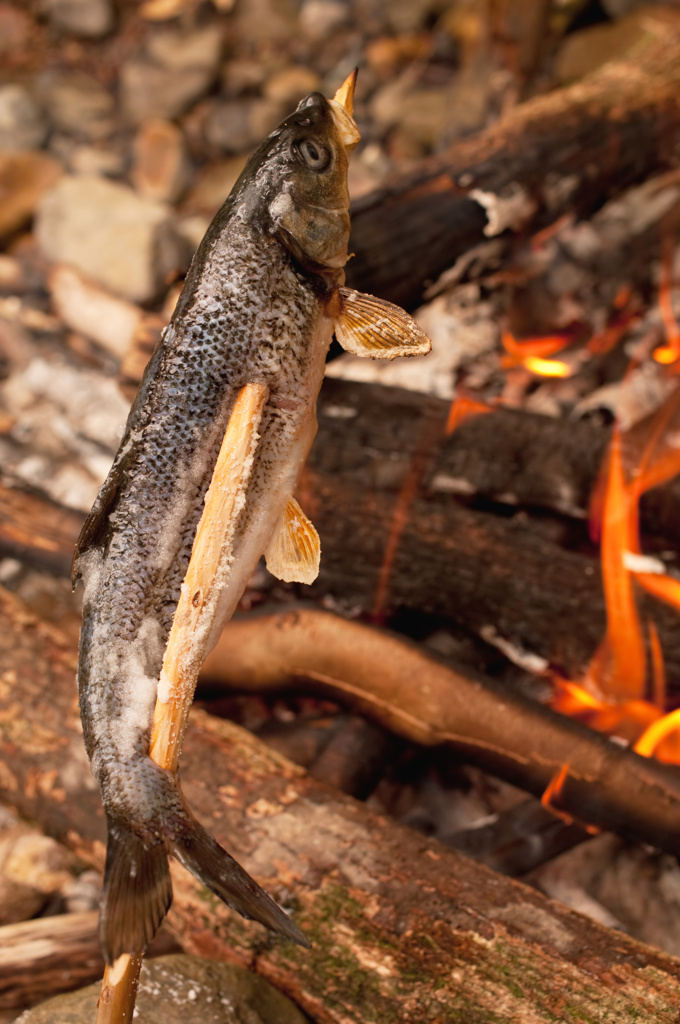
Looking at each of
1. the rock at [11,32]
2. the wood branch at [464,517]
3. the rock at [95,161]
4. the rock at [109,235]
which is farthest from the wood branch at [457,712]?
the rock at [11,32]

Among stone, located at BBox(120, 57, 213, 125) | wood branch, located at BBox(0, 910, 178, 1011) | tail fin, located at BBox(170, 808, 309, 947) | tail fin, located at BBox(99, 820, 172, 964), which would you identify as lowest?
wood branch, located at BBox(0, 910, 178, 1011)

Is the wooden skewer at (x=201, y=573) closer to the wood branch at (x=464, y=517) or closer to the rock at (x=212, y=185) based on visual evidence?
the wood branch at (x=464, y=517)

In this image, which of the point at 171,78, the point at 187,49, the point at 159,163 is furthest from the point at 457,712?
the point at 187,49

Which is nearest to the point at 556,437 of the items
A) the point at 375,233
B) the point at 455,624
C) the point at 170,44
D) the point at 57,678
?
the point at 455,624

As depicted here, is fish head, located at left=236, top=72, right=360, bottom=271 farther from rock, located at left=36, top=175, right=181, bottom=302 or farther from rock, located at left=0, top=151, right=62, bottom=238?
rock, located at left=0, top=151, right=62, bottom=238

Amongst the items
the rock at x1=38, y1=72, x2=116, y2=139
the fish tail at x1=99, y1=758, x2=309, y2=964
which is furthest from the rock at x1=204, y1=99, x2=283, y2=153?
the fish tail at x1=99, y1=758, x2=309, y2=964

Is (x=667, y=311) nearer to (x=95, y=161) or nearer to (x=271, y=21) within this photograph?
(x=95, y=161)

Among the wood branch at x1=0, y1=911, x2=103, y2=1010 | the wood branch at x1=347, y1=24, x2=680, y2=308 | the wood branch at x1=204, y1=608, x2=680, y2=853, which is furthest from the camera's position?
the wood branch at x1=347, y1=24, x2=680, y2=308
